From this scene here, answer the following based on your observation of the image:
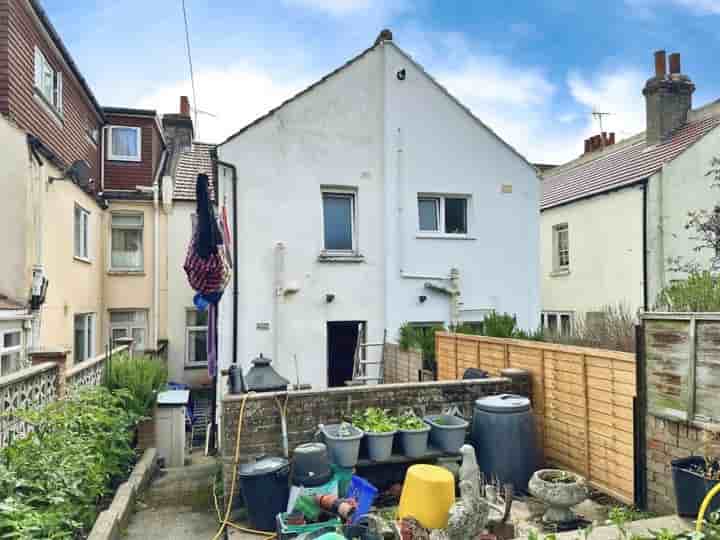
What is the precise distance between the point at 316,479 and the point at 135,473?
304 centimetres

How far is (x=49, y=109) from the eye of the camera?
36.8 ft

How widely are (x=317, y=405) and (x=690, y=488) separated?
3566 millimetres

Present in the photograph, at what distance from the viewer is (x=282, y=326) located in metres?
10.4

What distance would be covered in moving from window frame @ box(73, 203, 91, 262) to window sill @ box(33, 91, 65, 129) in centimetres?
193

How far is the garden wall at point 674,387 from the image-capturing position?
441cm

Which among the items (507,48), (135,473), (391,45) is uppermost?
(507,48)

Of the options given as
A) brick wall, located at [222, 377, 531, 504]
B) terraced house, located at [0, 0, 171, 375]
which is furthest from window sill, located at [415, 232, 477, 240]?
terraced house, located at [0, 0, 171, 375]

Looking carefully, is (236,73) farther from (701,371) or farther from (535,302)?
(701,371)

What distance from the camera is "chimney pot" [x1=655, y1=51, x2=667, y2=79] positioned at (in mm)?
15509

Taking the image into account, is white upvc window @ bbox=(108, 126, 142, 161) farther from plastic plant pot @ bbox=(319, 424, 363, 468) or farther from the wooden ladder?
plastic plant pot @ bbox=(319, 424, 363, 468)

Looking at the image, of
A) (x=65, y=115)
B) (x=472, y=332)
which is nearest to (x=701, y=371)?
(x=472, y=332)

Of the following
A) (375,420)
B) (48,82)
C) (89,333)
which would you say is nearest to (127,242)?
(89,333)

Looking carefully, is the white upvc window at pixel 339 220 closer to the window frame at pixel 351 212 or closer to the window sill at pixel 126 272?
the window frame at pixel 351 212

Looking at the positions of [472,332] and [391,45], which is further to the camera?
[391,45]
